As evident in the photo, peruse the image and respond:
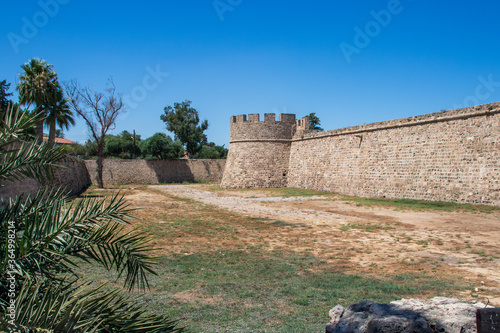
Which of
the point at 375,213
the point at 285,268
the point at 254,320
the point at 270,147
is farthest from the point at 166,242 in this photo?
the point at 270,147

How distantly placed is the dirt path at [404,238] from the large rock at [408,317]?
5.52 feet

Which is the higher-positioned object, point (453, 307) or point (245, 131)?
point (245, 131)

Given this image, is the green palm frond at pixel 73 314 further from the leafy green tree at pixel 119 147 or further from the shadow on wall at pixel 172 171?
the leafy green tree at pixel 119 147

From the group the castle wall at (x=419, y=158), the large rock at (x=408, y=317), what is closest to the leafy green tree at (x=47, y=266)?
the large rock at (x=408, y=317)

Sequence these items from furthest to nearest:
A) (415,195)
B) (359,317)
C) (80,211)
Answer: (415,195) < (359,317) < (80,211)

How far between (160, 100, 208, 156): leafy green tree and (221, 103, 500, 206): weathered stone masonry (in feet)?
59.9

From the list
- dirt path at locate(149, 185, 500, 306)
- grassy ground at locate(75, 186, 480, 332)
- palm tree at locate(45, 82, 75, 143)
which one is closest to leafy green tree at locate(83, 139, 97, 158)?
palm tree at locate(45, 82, 75, 143)

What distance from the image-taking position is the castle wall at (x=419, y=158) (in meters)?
13.0

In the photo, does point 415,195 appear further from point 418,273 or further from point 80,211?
point 80,211

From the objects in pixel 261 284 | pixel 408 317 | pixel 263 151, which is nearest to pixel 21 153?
pixel 408 317

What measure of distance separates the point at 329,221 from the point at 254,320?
7008mm

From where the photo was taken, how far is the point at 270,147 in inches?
1021

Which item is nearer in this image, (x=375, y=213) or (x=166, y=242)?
(x=166, y=242)

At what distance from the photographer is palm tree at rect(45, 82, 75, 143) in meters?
23.1
